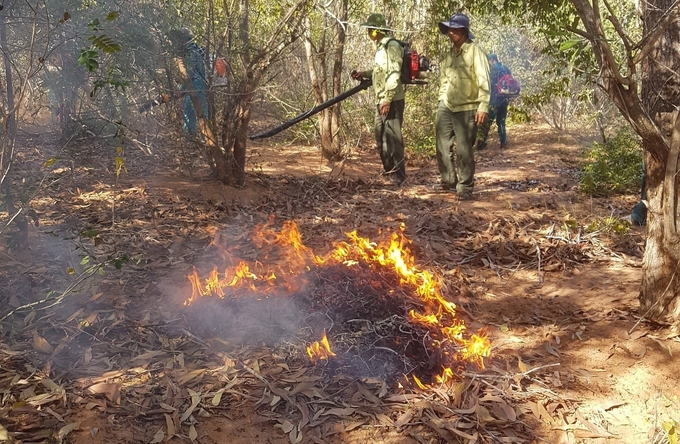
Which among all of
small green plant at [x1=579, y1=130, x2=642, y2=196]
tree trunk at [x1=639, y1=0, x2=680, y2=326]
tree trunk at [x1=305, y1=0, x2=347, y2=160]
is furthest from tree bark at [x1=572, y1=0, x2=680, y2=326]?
tree trunk at [x1=305, y1=0, x2=347, y2=160]

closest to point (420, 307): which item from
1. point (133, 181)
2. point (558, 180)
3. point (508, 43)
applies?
point (133, 181)

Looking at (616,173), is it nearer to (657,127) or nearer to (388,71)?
(388,71)

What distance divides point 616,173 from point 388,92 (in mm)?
3548

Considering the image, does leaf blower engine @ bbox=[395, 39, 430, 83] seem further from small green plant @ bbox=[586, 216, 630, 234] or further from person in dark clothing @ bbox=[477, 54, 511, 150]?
person in dark clothing @ bbox=[477, 54, 511, 150]

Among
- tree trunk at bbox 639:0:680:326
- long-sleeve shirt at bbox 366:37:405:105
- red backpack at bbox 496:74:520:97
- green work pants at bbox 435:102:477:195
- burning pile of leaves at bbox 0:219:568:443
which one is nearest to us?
burning pile of leaves at bbox 0:219:568:443

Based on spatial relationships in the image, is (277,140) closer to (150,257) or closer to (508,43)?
(150,257)

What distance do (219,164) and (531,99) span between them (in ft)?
13.1

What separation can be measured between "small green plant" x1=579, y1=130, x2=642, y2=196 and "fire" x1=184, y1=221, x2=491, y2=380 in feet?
12.5

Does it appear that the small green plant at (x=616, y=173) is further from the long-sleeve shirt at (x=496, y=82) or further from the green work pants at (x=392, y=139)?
the long-sleeve shirt at (x=496, y=82)

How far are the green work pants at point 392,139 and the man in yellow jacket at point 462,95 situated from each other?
2.58ft

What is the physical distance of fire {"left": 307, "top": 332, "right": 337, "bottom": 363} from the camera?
135 inches

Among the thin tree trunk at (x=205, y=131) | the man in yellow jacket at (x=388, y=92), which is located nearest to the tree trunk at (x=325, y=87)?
the man in yellow jacket at (x=388, y=92)

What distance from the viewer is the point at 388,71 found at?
283 inches

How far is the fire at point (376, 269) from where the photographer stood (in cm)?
355
